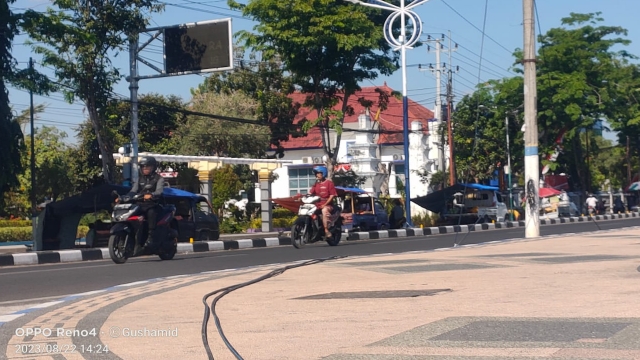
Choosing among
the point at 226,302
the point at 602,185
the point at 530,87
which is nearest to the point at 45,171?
the point at 530,87

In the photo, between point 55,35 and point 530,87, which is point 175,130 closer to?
point 55,35

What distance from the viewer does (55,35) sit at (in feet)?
82.8

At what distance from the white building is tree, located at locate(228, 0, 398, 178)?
29.5 m

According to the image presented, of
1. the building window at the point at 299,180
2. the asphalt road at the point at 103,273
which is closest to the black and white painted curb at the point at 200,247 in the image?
the asphalt road at the point at 103,273

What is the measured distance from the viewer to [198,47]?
92.0ft

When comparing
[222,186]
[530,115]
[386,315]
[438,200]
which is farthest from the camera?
[222,186]

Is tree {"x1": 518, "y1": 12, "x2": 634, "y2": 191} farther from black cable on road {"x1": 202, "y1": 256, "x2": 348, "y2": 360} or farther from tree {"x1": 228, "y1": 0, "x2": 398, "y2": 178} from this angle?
black cable on road {"x1": 202, "y1": 256, "x2": 348, "y2": 360}

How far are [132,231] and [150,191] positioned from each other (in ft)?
2.31

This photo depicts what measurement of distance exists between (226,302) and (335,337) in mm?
2416

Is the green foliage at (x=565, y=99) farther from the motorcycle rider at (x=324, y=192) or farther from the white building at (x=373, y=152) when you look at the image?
the motorcycle rider at (x=324, y=192)

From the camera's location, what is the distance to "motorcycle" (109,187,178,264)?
1360 cm

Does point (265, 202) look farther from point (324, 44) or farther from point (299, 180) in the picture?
point (299, 180)

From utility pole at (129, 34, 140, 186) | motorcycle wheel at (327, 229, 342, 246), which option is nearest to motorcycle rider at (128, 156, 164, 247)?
motorcycle wheel at (327, 229, 342, 246)

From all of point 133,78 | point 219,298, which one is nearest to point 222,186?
point 133,78
